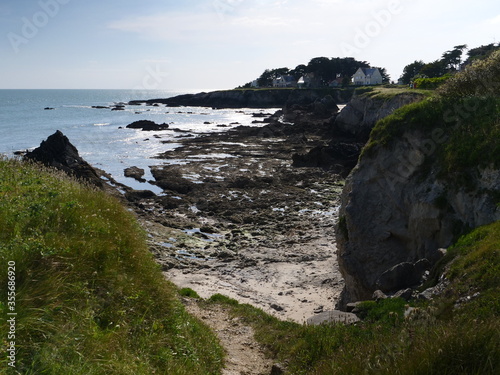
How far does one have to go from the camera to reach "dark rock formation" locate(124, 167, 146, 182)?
38.2 metres

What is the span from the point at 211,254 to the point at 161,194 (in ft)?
39.7

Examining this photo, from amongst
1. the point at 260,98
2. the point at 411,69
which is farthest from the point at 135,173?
the point at 260,98

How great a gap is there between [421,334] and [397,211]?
1060 cm

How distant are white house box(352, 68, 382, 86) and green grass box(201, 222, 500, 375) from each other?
4861 inches

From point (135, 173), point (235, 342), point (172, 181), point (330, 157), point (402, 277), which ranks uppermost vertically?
point (330, 157)

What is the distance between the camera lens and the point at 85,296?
20.1 ft

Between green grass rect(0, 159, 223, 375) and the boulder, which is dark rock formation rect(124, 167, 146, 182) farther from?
the boulder

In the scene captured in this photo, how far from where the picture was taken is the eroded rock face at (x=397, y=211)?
41.2 feet

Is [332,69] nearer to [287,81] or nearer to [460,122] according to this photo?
[287,81]

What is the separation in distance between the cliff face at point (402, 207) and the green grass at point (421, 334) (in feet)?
8.07

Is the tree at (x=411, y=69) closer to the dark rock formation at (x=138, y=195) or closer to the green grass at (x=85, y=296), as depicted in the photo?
A: the dark rock formation at (x=138, y=195)

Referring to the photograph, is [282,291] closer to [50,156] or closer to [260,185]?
[260,185]

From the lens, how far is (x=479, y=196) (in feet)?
39.3

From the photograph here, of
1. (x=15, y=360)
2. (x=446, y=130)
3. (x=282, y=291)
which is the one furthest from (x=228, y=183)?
(x=15, y=360)
